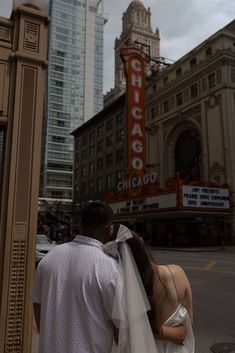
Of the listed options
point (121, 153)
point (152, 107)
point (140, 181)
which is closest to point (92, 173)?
point (121, 153)

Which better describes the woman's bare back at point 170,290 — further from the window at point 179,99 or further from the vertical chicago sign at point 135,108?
the window at point 179,99

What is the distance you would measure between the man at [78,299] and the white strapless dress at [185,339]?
1.32 feet

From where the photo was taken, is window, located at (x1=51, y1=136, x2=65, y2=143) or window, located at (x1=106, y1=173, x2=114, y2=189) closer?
window, located at (x1=106, y1=173, x2=114, y2=189)

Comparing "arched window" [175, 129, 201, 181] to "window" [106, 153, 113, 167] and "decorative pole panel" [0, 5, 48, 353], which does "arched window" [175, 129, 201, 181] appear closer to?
"window" [106, 153, 113, 167]

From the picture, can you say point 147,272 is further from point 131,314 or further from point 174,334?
point 174,334

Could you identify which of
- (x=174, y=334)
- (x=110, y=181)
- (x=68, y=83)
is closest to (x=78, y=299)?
(x=174, y=334)

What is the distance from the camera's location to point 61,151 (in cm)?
11919

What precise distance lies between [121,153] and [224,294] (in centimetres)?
4806

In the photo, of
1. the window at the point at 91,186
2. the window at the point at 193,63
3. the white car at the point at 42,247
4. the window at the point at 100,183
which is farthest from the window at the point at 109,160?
the white car at the point at 42,247

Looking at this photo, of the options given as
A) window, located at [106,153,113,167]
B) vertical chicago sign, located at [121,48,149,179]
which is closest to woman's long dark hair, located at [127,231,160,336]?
vertical chicago sign, located at [121,48,149,179]

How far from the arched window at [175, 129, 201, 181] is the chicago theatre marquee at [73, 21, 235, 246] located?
4.3 inches

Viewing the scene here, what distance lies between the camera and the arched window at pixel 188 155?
42.1 meters

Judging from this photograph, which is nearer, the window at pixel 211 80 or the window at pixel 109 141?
the window at pixel 211 80

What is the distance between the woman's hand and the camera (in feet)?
8.51
